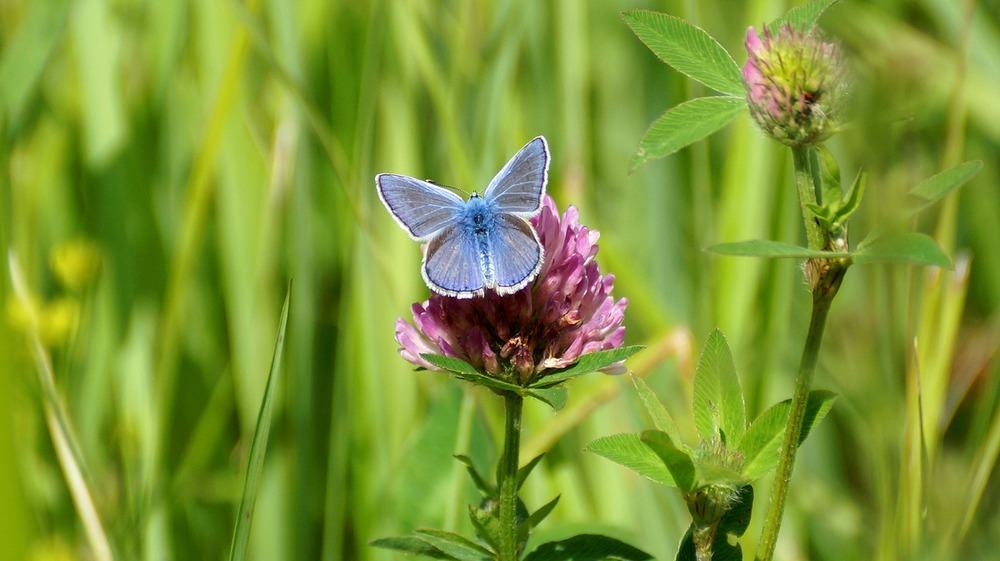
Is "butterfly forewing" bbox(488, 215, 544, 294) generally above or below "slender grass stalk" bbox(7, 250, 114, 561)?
above

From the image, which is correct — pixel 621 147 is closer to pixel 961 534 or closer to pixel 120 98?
pixel 120 98

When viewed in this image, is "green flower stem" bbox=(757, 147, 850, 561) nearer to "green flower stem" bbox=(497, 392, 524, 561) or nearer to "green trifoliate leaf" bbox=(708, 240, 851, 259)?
"green trifoliate leaf" bbox=(708, 240, 851, 259)

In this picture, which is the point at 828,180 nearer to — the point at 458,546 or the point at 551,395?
the point at 551,395

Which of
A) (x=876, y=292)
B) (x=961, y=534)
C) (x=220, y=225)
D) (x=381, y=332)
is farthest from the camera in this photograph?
(x=220, y=225)

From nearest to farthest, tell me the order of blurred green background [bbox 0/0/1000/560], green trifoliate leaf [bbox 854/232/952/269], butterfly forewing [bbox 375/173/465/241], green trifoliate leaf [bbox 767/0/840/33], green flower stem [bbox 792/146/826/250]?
1. green trifoliate leaf [bbox 854/232/952/269]
2. green flower stem [bbox 792/146/826/250]
3. green trifoliate leaf [bbox 767/0/840/33]
4. butterfly forewing [bbox 375/173/465/241]
5. blurred green background [bbox 0/0/1000/560]

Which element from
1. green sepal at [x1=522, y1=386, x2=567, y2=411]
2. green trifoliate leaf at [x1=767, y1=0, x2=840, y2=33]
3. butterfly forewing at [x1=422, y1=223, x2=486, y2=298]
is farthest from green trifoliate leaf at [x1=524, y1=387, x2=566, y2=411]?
green trifoliate leaf at [x1=767, y1=0, x2=840, y2=33]

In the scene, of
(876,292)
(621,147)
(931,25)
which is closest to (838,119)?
(876,292)
